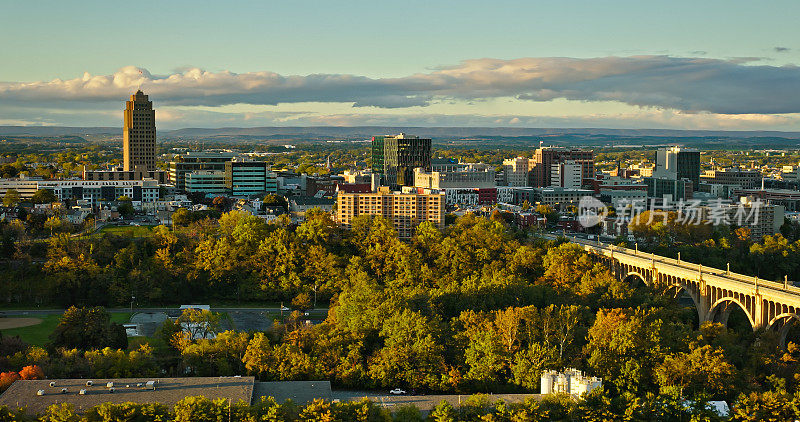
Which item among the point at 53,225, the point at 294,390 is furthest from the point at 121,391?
the point at 53,225

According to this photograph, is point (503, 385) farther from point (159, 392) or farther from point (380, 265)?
point (380, 265)

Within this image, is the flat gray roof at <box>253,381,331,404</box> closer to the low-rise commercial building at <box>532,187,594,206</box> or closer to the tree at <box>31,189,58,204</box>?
the tree at <box>31,189,58,204</box>

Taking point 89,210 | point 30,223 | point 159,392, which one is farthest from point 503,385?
point 89,210

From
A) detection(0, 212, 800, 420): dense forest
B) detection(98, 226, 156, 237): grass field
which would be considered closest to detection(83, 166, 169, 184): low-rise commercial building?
detection(98, 226, 156, 237): grass field

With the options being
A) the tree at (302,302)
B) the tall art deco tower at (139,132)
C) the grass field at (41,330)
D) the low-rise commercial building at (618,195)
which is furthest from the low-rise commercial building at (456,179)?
the grass field at (41,330)

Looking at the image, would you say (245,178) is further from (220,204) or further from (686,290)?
(686,290)

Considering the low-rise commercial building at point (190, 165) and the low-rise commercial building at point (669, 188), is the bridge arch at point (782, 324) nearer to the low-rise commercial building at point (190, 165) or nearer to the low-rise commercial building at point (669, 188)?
the low-rise commercial building at point (669, 188)
